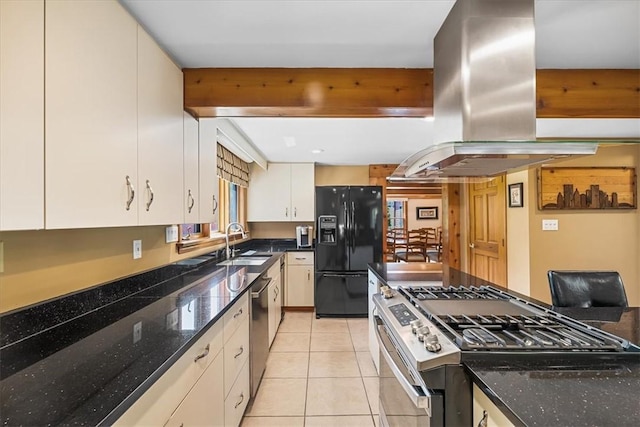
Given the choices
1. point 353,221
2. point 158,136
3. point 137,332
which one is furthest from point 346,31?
point 353,221

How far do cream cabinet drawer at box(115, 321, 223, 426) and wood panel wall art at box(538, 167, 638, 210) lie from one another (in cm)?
369

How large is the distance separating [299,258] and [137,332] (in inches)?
133

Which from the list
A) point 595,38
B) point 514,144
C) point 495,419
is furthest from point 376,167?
point 495,419

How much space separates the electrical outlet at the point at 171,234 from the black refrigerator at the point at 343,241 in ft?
7.75

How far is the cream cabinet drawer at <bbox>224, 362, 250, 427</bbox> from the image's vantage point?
1.75m

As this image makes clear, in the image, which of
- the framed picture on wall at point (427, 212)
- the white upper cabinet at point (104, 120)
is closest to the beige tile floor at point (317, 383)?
the white upper cabinet at point (104, 120)

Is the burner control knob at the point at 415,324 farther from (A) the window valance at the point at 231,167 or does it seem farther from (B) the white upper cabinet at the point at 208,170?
(A) the window valance at the point at 231,167

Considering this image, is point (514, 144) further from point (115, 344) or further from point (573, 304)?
point (115, 344)

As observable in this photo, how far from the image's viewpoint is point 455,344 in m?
1.11

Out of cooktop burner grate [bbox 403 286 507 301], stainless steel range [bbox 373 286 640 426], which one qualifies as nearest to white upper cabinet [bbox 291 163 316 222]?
cooktop burner grate [bbox 403 286 507 301]

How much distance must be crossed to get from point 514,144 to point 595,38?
3.40 ft

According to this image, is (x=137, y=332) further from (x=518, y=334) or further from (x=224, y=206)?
(x=224, y=206)

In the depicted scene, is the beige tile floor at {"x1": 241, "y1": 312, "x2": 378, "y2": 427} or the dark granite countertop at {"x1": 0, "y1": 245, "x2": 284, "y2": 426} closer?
the dark granite countertop at {"x1": 0, "y1": 245, "x2": 284, "y2": 426}

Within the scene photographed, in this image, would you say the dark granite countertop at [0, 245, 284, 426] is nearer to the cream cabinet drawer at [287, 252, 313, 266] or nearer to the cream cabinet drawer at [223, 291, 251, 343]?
the cream cabinet drawer at [223, 291, 251, 343]
